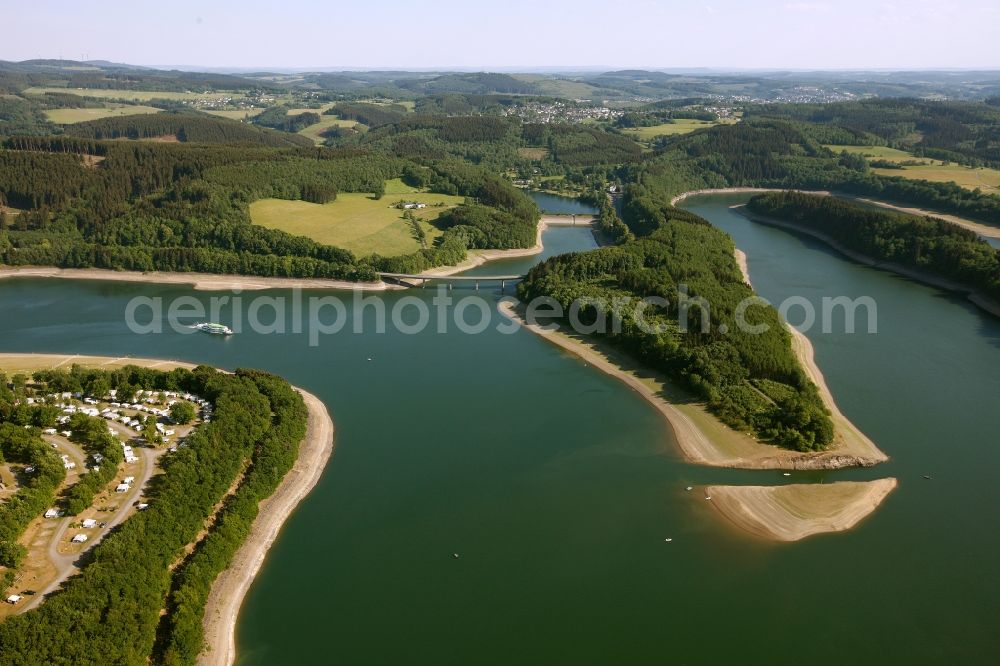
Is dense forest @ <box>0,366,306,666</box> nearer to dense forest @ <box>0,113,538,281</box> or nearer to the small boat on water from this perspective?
the small boat on water

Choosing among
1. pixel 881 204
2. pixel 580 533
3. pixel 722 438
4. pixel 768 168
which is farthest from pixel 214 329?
pixel 768 168

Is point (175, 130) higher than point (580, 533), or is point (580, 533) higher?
point (175, 130)

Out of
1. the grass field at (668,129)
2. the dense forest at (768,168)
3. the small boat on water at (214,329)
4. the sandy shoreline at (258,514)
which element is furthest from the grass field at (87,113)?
the sandy shoreline at (258,514)

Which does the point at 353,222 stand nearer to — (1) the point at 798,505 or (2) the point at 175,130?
(1) the point at 798,505

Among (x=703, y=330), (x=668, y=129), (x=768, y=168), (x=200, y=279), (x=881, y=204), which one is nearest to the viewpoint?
(x=703, y=330)

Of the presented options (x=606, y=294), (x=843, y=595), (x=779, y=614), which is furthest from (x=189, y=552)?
(x=606, y=294)

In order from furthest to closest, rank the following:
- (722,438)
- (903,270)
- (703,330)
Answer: (903,270) < (703,330) < (722,438)

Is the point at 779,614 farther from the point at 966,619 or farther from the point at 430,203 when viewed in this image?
the point at 430,203
